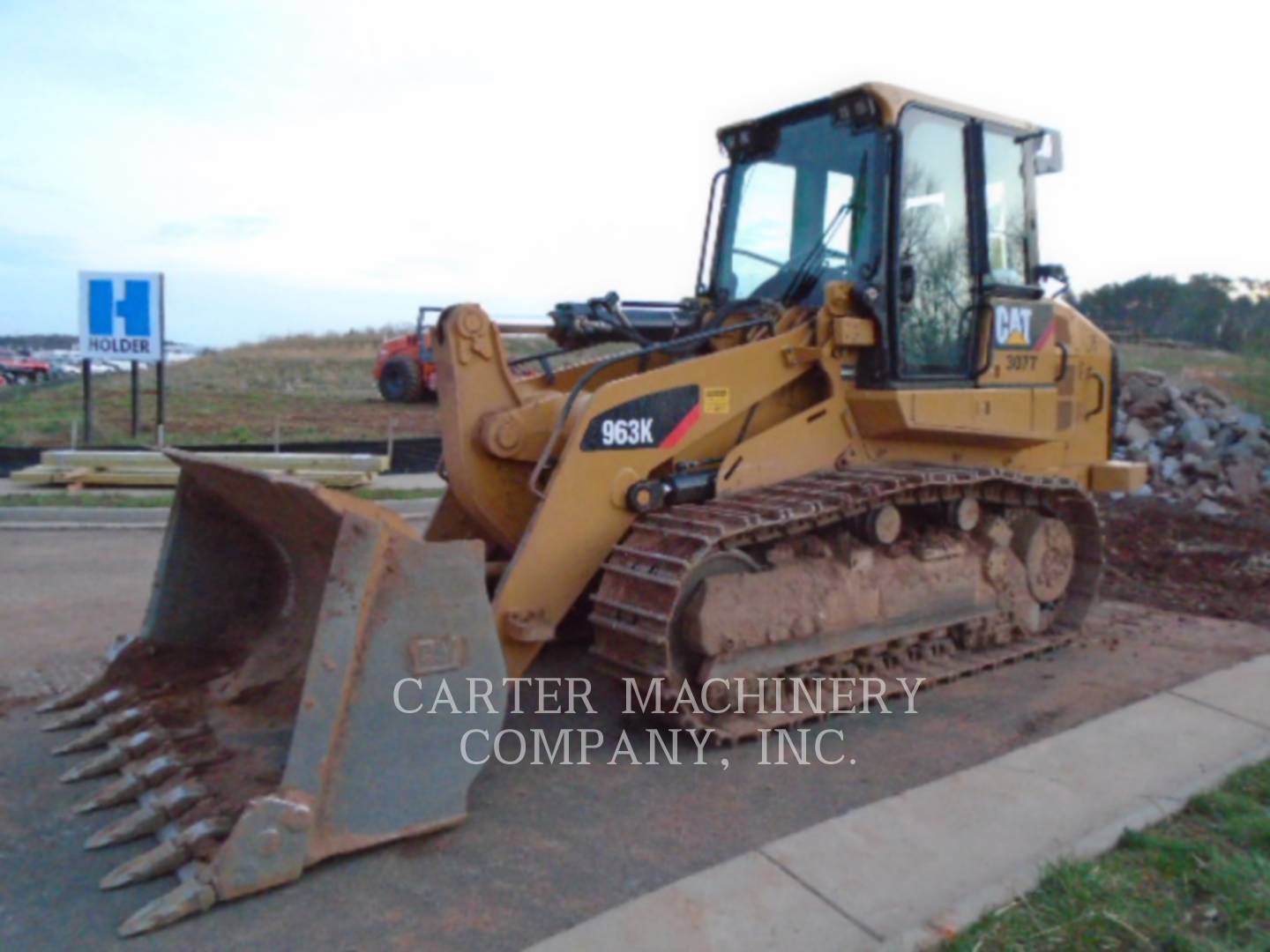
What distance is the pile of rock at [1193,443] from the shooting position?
12.2 m

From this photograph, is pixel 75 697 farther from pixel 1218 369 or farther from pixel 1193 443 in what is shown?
pixel 1218 369

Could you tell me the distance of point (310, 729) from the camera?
3.53m

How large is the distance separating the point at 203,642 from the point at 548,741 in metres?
1.72

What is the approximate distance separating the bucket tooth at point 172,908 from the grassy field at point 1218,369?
42.6ft

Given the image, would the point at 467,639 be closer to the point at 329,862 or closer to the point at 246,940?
the point at 329,862

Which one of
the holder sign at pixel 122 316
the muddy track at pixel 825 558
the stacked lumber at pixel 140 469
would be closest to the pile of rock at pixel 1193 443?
the muddy track at pixel 825 558

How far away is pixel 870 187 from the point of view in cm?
564

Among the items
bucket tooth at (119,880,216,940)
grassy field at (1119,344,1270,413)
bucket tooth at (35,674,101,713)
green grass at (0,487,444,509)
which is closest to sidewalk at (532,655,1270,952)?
bucket tooth at (119,880,216,940)

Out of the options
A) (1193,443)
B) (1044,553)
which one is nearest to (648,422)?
(1044,553)

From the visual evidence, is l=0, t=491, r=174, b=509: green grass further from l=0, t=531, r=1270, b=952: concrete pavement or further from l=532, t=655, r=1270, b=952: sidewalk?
l=532, t=655, r=1270, b=952: sidewalk

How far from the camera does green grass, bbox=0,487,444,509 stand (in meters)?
10.7

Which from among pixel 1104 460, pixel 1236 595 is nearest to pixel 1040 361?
pixel 1104 460

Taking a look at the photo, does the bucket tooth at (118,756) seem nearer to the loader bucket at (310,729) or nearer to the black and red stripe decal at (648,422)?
the loader bucket at (310,729)

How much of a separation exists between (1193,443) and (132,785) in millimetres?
12443
